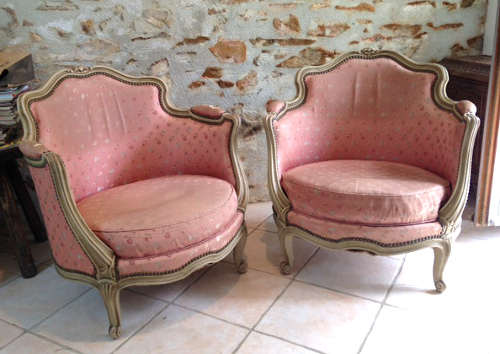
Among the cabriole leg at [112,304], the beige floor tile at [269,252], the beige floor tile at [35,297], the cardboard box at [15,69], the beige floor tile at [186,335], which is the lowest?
the beige floor tile at [269,252]

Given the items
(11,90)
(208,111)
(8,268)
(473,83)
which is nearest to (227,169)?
(208,111)

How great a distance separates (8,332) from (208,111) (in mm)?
1279

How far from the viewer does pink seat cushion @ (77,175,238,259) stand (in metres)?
1.67

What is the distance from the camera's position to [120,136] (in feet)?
7.14

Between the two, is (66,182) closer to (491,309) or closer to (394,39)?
(491,309)

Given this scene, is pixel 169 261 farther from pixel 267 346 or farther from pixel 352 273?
pixel 352 273

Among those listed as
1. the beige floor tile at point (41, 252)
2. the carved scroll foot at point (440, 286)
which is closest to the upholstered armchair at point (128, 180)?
the beige floor tile at point (41, 252)

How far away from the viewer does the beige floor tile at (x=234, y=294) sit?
6.16 ft

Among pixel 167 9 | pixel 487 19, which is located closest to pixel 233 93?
pixel 167 9

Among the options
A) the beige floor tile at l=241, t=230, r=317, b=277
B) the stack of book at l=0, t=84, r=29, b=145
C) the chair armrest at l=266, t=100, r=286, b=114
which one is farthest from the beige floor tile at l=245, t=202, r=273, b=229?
the stack of book at l=0, t=84, r=29, b=145

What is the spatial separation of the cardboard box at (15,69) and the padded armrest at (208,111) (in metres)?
0.89

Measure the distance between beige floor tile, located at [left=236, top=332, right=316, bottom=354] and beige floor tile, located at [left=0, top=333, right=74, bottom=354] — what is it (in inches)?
26.6

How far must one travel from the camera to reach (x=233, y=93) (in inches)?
108

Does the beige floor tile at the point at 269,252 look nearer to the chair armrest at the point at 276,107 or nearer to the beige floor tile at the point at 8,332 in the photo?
the chair armrest at the point at 276,107
